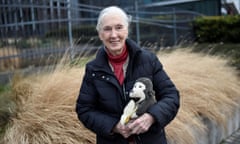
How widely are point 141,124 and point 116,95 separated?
23 cm

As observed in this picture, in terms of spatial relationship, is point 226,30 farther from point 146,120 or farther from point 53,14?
point 146,120

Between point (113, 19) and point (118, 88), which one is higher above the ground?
point (113, 19)

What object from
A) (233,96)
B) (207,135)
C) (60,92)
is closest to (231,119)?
(233,96)

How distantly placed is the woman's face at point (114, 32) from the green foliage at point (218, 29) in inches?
463

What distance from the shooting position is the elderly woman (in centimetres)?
199

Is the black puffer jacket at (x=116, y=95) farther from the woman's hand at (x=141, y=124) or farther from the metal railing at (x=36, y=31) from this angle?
the metal railing at (x=36, y=31)

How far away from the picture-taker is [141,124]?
1.93m

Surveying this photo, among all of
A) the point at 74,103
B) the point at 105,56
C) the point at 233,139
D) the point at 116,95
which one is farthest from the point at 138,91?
the point at 233,139

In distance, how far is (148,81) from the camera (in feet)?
6.45

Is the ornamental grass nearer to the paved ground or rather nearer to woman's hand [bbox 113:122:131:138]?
the paved ground

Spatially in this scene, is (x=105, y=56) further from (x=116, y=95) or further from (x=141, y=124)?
(x=141, y=124)

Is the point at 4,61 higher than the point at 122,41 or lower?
lower

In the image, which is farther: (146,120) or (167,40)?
(167,40)

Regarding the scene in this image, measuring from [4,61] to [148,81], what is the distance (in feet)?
19.0
